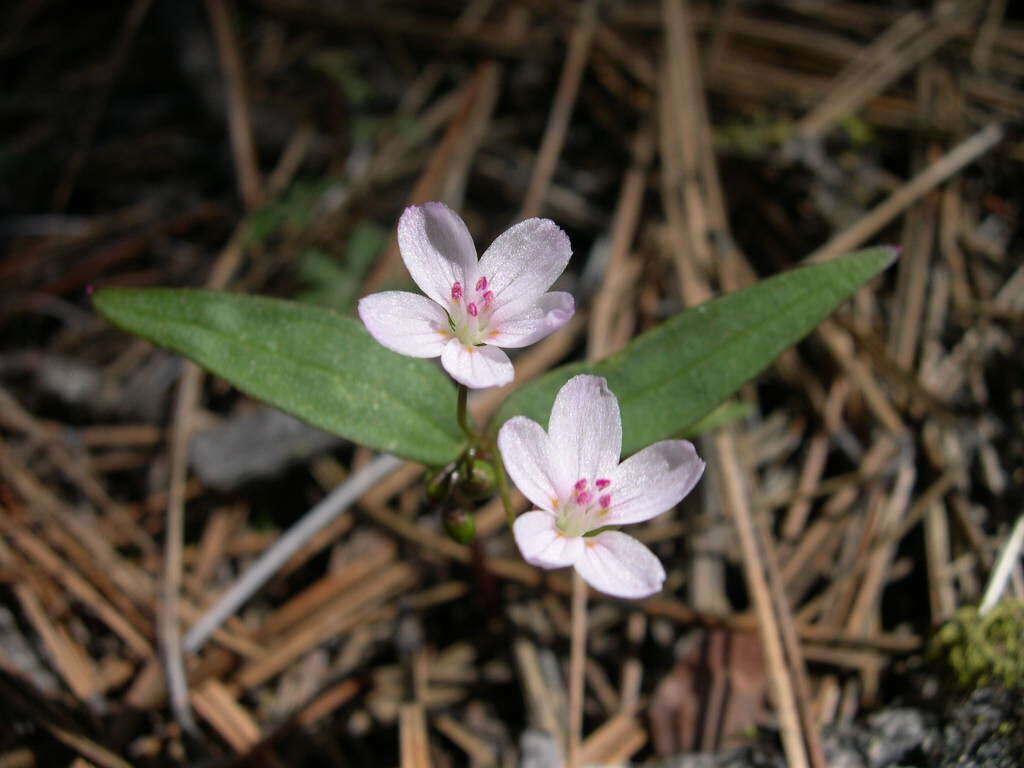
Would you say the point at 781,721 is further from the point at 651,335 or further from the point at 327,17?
the point at 327,17

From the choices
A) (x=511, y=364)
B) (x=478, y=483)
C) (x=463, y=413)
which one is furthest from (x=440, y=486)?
(x=511, y=364)

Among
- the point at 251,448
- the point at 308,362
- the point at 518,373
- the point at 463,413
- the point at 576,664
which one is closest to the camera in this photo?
the point at 463,413

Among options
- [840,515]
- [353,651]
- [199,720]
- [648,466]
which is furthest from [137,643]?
[840,515]

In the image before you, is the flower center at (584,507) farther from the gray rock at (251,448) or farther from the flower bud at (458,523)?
the gray rock at (251,448)

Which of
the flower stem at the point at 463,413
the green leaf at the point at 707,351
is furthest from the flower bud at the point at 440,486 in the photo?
the green leaf at the point at 707,351

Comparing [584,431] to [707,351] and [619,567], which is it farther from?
[707,351]

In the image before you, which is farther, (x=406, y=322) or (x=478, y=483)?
(x=478, y=483)

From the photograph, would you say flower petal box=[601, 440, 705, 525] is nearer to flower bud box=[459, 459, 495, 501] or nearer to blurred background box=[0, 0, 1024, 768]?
flower bud box=[459, 459, 495, 501]

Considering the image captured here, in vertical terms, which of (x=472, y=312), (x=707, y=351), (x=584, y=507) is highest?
(x=472, y=312)
